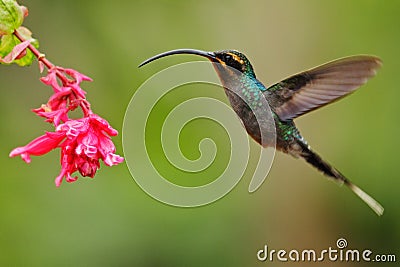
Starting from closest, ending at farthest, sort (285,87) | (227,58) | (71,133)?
(71,133)
(227,58)
(285,87)

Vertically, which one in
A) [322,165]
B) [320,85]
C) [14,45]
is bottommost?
[322,165]

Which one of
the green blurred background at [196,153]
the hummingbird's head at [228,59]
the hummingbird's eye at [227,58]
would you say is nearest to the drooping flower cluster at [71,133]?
the hummingbird's head at [228,59]

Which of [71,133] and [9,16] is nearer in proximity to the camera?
[71,133]

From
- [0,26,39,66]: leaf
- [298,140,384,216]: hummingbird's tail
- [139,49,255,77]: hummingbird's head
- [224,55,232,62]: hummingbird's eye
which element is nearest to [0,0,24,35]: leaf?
[0,26,39,66]: leaf

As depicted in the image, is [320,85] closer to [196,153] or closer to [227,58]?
[227,58]

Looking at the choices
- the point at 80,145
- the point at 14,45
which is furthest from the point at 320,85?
the point at 14,45

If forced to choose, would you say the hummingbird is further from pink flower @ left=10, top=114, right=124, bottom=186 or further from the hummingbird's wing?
pink flower @ left=10, top=114, right=124, bottom=186
